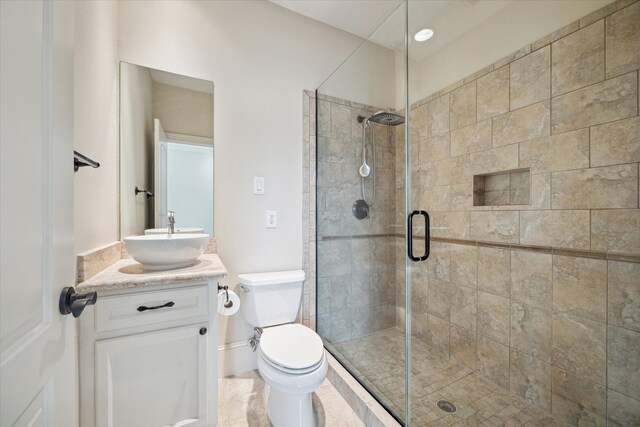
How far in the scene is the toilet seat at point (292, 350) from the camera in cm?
120

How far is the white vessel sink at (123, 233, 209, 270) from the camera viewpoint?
1.13m

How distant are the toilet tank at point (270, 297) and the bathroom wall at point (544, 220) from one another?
82cm

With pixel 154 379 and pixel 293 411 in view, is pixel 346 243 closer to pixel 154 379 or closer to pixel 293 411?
pixel 293 411

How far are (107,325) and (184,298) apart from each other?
277 mm

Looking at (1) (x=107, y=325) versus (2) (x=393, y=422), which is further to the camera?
(2) (x=393, y=422)

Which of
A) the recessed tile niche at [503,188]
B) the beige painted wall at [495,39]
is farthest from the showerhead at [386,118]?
the recessed tile niche at [503,188]

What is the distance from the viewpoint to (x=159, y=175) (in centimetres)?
163

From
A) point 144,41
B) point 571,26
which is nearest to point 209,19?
point 144,41

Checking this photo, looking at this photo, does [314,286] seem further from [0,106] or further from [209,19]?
[209,19]

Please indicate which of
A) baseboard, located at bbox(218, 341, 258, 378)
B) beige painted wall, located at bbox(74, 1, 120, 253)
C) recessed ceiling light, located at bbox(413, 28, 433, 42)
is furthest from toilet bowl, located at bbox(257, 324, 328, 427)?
recessed ceiling light, located at bbox(413, 28, 433, 42)

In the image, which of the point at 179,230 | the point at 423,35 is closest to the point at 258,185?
the point at 179,230

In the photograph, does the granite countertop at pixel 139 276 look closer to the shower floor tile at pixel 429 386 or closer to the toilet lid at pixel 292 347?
the toilet lid at pixel 292 347

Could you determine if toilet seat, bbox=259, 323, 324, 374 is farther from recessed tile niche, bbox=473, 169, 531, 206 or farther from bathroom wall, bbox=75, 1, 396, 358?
recessed tile niche, bbox=473, 169, 531, 206

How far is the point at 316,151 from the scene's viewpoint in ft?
6.75
